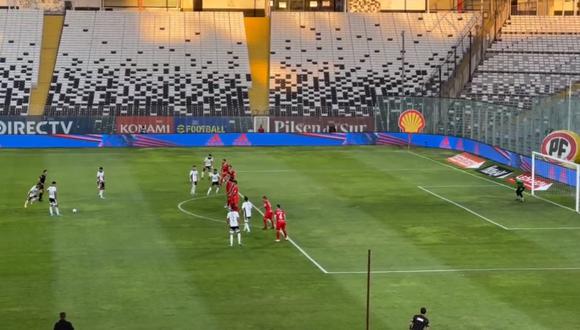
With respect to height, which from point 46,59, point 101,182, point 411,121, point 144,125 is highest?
point 46,59

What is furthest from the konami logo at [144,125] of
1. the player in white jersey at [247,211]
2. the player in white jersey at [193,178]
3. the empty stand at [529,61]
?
the player in white jersey at [247,211]

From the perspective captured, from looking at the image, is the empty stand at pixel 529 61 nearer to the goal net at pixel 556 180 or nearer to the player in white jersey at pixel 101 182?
the goal net at pixel 556 180

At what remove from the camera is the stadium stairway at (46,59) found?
8762 centimetres

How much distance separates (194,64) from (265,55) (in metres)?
6.50

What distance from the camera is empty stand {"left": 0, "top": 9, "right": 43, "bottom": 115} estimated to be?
287 feet

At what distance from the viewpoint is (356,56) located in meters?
97.4

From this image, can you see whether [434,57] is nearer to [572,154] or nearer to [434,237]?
[572,154]

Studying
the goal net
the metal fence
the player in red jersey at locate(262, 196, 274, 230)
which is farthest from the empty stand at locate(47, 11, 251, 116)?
the player in red jersey at locate(262, 196, 274, 230)

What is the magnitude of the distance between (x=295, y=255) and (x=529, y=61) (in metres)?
57.3

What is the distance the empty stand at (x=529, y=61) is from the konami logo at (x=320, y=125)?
9.86 metres

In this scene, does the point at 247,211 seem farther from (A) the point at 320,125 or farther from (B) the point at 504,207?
(A) the point at 320,125

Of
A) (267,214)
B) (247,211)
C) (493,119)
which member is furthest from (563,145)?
(247,211)

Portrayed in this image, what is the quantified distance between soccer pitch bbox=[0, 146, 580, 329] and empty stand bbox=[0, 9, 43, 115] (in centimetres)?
2715

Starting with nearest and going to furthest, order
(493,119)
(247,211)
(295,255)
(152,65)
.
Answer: (295,255) → (247,211) → (493,119) → (152,65)
